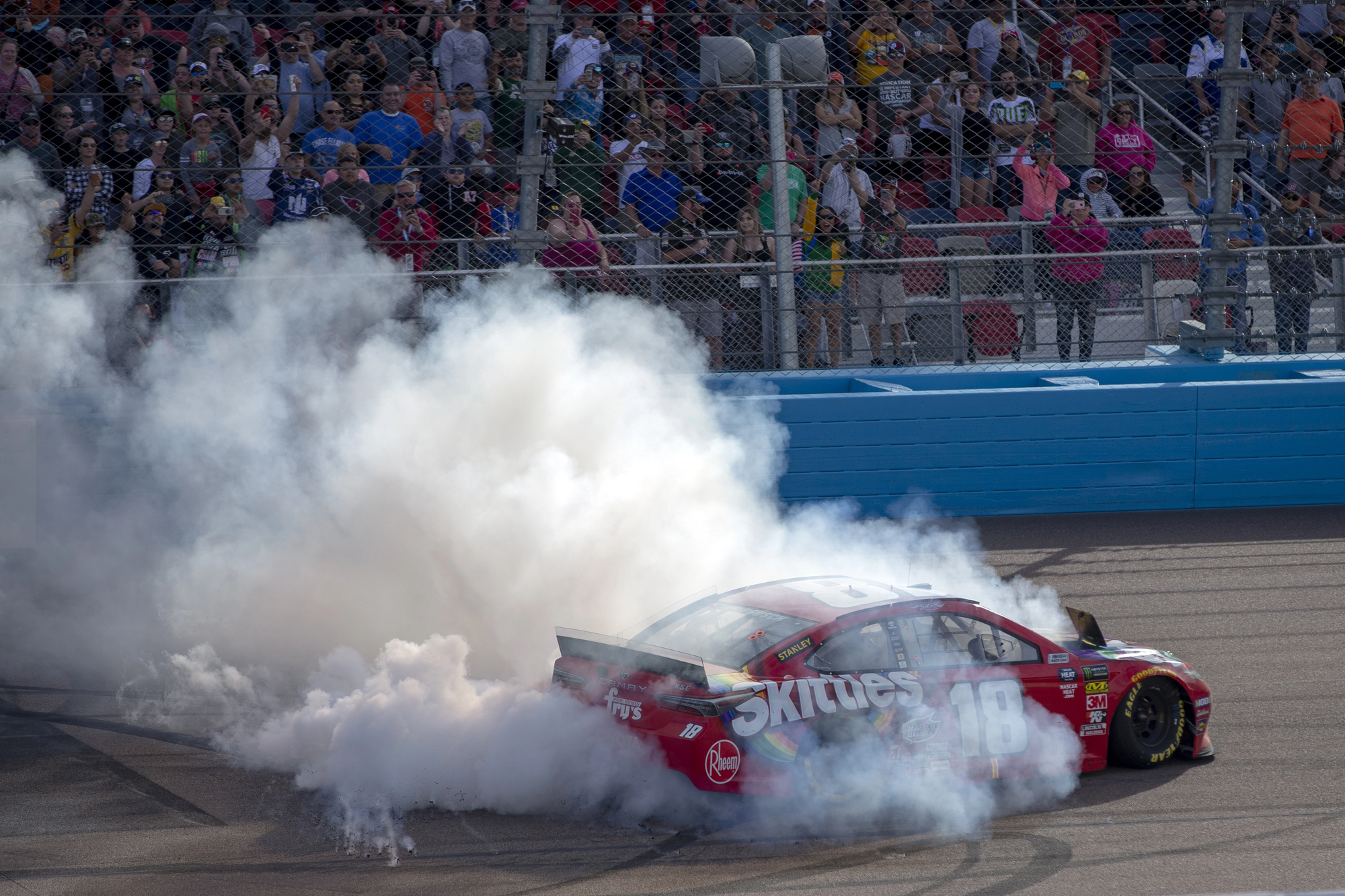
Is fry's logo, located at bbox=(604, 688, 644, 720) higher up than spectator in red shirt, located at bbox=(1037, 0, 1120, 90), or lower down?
lower down

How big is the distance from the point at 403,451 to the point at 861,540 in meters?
3.56

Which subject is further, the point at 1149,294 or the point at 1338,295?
the point at 1338,295

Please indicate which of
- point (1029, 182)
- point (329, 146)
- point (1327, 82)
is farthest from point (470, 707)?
point (1327, 82)

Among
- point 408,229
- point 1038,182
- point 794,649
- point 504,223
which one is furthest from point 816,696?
point 1038,182

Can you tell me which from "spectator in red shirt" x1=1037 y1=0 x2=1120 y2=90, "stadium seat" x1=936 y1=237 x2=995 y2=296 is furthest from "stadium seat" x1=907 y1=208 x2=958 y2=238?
"spectator in red shirt" x1=1037 y1=0 x2=1120 y2=90

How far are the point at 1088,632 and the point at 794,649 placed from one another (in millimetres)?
1659

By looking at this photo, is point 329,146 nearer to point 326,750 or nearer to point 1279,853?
point 326,750

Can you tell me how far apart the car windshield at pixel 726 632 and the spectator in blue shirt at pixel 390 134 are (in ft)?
17.4

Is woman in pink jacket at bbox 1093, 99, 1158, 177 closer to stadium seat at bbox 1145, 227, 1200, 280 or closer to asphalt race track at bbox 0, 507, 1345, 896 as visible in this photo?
stadium seat at bbox 1145, 227, 1200, 280

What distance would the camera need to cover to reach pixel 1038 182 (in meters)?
12.2

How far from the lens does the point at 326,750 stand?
19.8 feet

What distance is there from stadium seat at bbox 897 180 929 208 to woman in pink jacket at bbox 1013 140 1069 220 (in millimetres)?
833

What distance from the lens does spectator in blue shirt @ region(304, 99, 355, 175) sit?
32.0ft

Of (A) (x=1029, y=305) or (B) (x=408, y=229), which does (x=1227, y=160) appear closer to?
(A) (x=1029, y=305)
